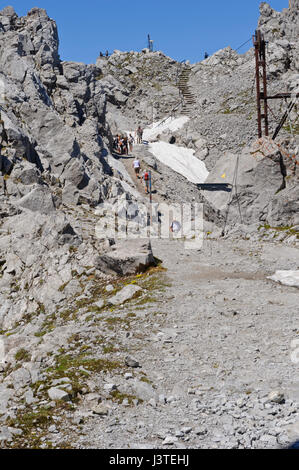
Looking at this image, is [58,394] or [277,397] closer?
[277,397]

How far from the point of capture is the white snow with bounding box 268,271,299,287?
15.1m

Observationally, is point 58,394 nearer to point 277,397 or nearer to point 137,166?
point 277,397

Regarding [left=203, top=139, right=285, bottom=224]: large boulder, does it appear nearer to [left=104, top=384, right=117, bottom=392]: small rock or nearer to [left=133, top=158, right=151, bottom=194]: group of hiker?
[left=133, top=158, right=151, bottom=194]: group of hiker

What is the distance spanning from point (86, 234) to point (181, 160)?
Result: 32.7 m

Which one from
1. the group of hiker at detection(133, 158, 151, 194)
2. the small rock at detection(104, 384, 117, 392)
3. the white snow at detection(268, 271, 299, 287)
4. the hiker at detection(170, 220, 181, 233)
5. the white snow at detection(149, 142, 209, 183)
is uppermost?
the white snow at detection(149, 142, 209, 183)

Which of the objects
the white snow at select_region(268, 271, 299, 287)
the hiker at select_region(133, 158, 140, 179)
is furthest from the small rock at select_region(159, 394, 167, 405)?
the hiker at select_region(133, 158, 140, 179)

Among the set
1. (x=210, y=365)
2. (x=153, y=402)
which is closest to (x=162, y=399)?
(x=153, y=402)

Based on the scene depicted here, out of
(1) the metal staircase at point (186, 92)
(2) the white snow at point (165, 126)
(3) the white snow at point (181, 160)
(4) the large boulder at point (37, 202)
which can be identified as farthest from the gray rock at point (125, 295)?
(1) the metal staircase at point (186, 92)

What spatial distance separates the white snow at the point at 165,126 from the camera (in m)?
60.9

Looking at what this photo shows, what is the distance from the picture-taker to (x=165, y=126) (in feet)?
209

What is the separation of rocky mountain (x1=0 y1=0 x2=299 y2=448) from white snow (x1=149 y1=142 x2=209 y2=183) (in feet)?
4.15

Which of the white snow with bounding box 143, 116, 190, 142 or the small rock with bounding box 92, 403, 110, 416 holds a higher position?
the white snow with bounding box 143, 116, 190, 142

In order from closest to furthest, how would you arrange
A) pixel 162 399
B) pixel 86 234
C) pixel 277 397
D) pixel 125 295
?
1. pixel 277 397
2. pixel 162 399
3. pixel 125 295
4. pixel 86 234
